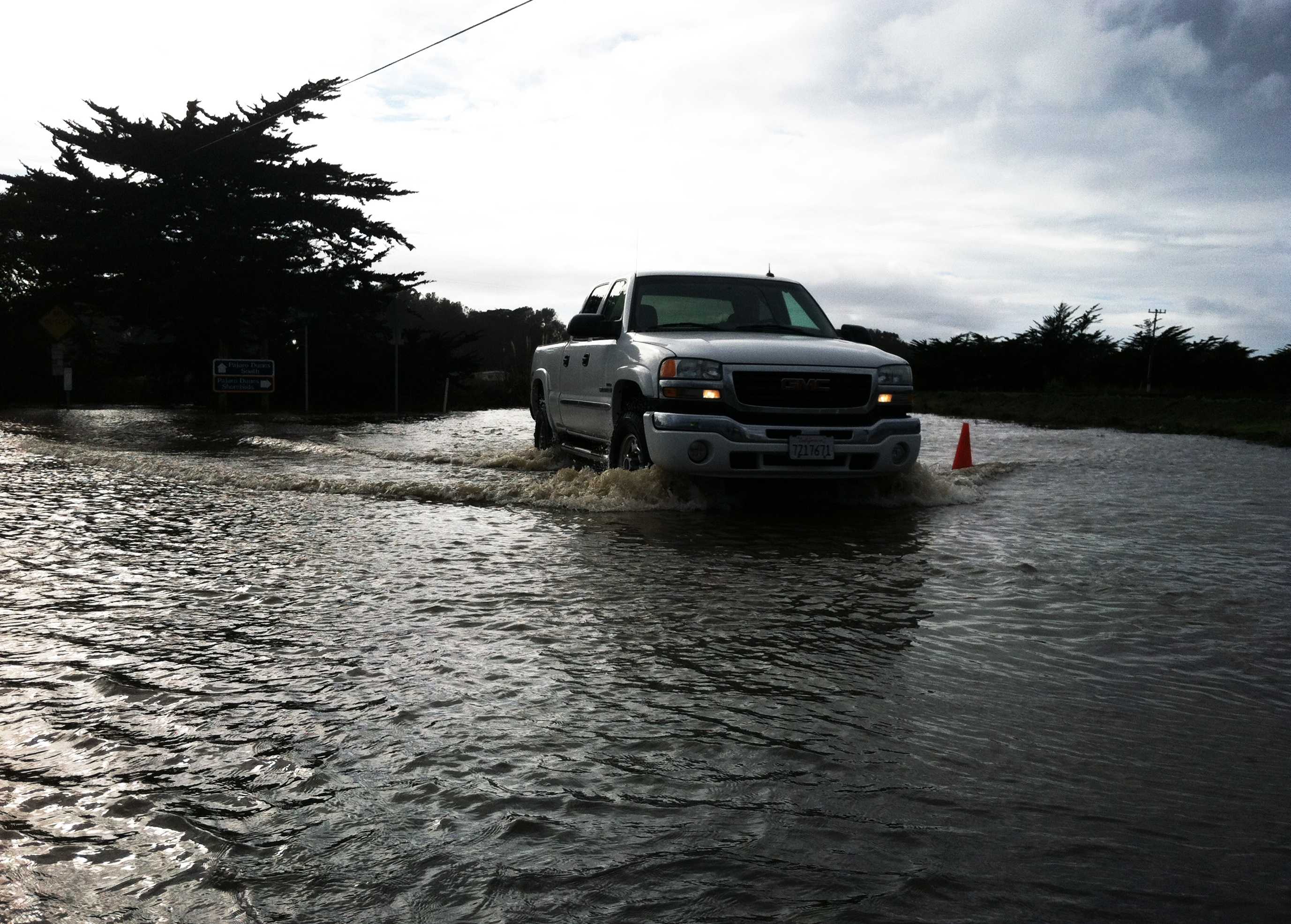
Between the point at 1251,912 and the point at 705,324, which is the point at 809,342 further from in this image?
the point at 1251,912

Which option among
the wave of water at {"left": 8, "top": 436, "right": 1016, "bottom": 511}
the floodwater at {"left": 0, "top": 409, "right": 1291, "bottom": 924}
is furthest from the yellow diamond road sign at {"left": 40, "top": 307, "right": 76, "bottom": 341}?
the floodwater at {"left": 0, "top": 409, "right": 1291, "bottom": 924}

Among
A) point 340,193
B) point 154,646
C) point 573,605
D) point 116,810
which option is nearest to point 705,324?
point 573,605

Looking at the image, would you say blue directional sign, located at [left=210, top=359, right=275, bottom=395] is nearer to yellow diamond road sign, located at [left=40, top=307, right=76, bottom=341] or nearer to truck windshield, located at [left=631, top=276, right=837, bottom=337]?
yellow diamond road sign, located at [left=40, top=307, right=76, bottom=341]

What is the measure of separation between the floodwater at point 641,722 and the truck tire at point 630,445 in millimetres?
1176

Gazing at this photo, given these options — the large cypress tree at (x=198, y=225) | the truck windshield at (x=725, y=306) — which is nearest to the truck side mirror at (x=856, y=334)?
the truck windshield at (x=725, y=306)

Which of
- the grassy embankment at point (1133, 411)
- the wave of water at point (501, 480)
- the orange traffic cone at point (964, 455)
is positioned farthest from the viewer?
the grassy embankment at point (1133, 411)

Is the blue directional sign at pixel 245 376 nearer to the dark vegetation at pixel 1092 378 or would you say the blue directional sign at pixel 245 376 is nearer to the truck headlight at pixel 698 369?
the dark vegetation at pixel 1092 378

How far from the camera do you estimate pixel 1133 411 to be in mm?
26141

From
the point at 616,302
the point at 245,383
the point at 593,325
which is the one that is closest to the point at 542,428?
the point at 616,302

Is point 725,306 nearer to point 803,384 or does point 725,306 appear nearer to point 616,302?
point 616,302

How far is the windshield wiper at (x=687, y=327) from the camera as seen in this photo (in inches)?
387

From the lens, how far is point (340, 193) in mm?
34438

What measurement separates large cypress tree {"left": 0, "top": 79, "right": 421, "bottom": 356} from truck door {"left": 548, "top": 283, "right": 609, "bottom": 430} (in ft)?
73.8

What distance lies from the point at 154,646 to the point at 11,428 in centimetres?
1651
